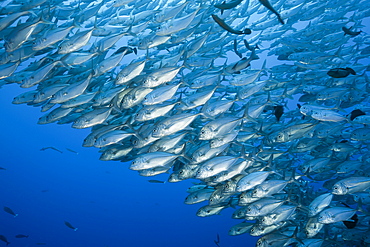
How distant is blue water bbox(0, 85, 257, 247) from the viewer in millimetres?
35094

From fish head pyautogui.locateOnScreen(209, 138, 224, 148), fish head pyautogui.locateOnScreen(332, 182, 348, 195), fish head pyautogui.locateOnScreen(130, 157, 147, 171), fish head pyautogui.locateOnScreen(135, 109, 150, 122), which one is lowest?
fish head pyautogui.locateOnScreen(332, 182, 348, 195)

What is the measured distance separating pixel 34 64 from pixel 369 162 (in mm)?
6843

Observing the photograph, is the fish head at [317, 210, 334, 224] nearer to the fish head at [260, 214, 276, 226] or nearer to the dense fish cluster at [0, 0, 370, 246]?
the dense fish cluster at [0, 0, 370, 246]

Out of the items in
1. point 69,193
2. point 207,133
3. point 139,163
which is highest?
point 207,133

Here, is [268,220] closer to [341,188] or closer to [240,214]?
[240,214]

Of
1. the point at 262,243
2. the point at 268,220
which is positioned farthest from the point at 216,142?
the point at 262,243

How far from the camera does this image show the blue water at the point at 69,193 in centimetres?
3509

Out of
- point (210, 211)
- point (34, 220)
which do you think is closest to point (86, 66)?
point (210, 211)

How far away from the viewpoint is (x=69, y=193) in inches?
2315

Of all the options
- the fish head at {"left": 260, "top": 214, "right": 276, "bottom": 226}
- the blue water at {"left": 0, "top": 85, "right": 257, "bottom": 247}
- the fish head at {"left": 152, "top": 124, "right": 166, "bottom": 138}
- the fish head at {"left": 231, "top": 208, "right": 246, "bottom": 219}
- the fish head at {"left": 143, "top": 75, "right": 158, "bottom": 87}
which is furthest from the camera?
the blue water at {"left": 0, "top": 85, "right": 257, "bottom": 247}

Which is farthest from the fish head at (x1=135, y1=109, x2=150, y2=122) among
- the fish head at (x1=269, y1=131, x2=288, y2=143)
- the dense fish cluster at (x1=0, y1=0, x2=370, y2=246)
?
the fish head at (x1=269, y1=131, x2=288, y2=143)

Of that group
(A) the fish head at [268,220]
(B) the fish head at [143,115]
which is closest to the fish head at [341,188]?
(A) the fish head at [268,220]

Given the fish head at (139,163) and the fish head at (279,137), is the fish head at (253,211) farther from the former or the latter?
the fish head at (139,163)

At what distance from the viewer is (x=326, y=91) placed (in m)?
4.69
